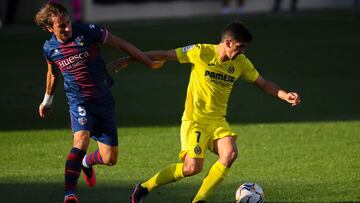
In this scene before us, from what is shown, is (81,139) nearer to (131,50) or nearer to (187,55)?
(131,50)

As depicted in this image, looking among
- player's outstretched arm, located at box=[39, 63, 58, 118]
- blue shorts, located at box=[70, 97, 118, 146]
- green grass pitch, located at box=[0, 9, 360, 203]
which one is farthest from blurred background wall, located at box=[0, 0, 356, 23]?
blue shorts, located at box=[70, 97, 118, 146]

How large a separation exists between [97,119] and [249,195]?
5.97 ft

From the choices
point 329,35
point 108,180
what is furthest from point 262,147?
point 329,35

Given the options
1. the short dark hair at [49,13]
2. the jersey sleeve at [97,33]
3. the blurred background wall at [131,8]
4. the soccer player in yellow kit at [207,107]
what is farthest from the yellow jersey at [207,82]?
the blurred background wall at [131,8]

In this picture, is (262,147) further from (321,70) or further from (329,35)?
(329,35)

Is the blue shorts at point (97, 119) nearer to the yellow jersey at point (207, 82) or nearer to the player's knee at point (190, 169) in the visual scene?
the yellow jersey at point (207, 82)

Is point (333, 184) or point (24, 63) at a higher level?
point (333, 184)

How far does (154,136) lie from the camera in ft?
48.9

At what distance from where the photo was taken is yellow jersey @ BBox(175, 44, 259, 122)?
10117mm

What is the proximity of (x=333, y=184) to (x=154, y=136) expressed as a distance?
419cm

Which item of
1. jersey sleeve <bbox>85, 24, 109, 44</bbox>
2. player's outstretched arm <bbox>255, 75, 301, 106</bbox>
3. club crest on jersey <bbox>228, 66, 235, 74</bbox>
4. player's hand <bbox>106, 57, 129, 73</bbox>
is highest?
jersey sleeve <bbox>85, 24, 109, 44</bbox>

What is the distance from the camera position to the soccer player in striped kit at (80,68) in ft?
32.7

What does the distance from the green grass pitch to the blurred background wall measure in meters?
5.75

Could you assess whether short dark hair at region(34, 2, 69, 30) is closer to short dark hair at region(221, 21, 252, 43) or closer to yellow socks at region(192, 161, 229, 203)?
short dark hair at region(221, 21, 252, 43)
